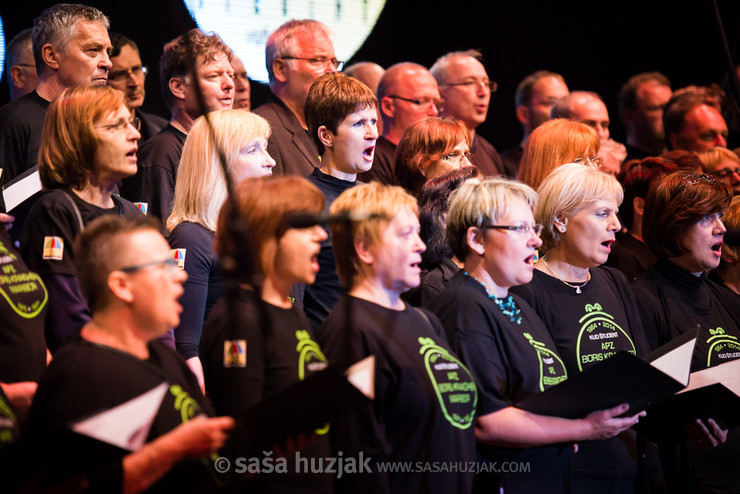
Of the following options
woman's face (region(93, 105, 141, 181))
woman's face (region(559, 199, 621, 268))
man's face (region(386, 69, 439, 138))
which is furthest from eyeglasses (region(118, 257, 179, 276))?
man's face (region(386, 69, 439, 138))

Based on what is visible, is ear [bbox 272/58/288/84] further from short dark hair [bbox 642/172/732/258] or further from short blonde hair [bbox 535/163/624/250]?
short dark hair [bbox 642/172/732/258]

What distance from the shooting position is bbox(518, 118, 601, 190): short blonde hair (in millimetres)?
3609

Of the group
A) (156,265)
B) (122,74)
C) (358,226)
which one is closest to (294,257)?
(358,226)

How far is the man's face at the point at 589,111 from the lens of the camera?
482cm

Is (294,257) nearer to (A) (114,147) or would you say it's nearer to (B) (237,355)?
(B) (237,355)

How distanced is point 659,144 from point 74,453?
4853mm

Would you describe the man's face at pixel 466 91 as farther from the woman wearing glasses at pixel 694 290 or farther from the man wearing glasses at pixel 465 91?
the woman wearing glasses at pixel 694 290

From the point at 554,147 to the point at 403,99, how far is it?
42.6 inches

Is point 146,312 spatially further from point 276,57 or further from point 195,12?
point 195,12

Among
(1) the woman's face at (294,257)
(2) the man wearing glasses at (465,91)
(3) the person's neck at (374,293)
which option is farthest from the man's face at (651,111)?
(1) the woman's face at (294,257)

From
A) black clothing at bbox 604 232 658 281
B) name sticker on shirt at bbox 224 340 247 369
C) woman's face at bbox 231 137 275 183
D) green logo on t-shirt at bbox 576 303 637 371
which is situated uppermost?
woman's face at bbox 231 137 275 183

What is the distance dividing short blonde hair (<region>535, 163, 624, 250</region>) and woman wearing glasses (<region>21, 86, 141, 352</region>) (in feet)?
4.34

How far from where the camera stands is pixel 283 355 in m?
2.07

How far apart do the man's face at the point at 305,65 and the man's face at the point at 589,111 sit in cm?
151
